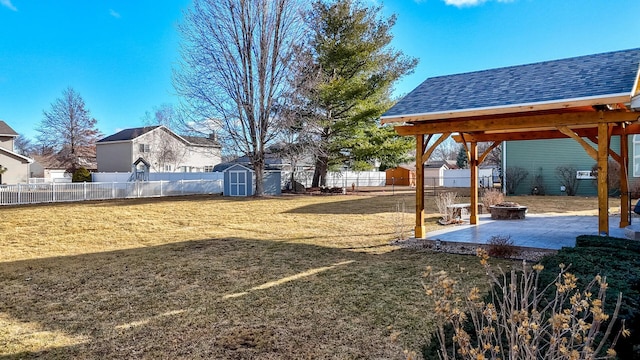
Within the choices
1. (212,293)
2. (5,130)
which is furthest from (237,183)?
(5,130)

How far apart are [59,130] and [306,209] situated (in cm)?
2946

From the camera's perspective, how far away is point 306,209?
15023mm

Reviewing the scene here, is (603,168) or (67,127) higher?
(67,127)

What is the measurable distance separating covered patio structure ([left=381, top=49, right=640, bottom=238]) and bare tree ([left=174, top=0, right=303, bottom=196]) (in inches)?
484

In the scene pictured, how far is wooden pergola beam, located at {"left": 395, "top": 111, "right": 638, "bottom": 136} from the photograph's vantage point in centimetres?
613

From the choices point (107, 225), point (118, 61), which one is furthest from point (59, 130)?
point (107, 225)

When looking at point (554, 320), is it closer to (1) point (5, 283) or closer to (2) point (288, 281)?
(2) point (288, 281)

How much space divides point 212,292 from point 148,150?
3275 cm

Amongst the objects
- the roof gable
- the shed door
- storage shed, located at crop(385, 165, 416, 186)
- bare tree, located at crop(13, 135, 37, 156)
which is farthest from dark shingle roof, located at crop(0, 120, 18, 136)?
storage shed, located at crop(385, 165, 416, 186)

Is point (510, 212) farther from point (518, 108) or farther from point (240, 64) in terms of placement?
point (240, 64)

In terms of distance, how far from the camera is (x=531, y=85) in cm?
717

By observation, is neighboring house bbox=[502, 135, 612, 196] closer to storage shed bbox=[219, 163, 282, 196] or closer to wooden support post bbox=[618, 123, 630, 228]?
wooden support post bbox=[618, 123, 630, 228]

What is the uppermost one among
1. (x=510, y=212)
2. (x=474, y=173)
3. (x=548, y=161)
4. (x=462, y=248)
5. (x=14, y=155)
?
(x=14, y=155)

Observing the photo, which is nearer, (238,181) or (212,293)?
(212,293)
